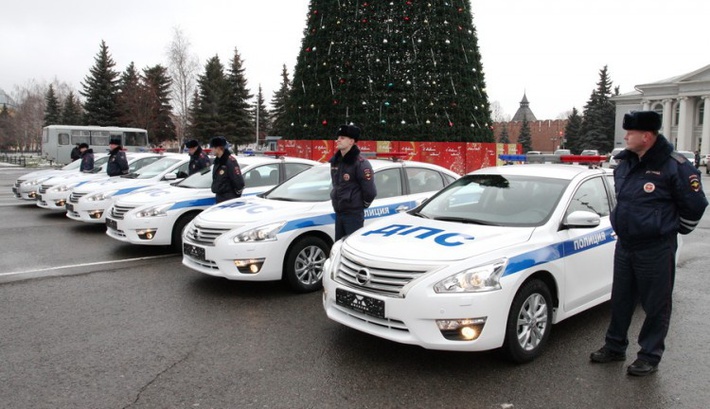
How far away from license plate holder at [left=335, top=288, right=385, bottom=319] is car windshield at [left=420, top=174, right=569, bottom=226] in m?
1.26

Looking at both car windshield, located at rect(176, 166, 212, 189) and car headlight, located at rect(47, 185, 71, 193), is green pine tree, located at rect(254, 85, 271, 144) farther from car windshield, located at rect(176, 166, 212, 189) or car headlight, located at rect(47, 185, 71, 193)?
car windshield, located at rect(176, 166, 212, 189)

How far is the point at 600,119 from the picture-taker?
67188 mm

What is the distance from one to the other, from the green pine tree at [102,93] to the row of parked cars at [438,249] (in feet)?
161

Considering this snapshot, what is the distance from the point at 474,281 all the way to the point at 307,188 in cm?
356

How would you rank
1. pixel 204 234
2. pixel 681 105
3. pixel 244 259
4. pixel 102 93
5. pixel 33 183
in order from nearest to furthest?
pixel 244 259 → pixel 204 234 → pixel 33 183 → pixel 102 93 → pixel 681 105

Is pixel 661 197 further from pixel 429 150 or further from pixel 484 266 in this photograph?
pixel 429 150

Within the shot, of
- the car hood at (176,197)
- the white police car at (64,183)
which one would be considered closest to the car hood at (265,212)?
the car hood at (176,197)

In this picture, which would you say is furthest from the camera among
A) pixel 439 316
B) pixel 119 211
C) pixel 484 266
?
pixel 119 211

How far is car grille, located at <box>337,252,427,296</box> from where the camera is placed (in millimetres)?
3811

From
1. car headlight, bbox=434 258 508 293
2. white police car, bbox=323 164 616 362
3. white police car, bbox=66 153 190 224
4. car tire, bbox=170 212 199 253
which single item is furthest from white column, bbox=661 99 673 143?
car headlight, bbox=434 258 508 293

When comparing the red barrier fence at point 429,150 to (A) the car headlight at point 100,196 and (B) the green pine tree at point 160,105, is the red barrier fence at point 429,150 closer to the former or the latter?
(A) the car headlight at point 100,196

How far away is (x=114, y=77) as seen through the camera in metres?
52.6

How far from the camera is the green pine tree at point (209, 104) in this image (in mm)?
54469

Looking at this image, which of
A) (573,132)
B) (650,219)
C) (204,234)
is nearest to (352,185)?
(204,234)
